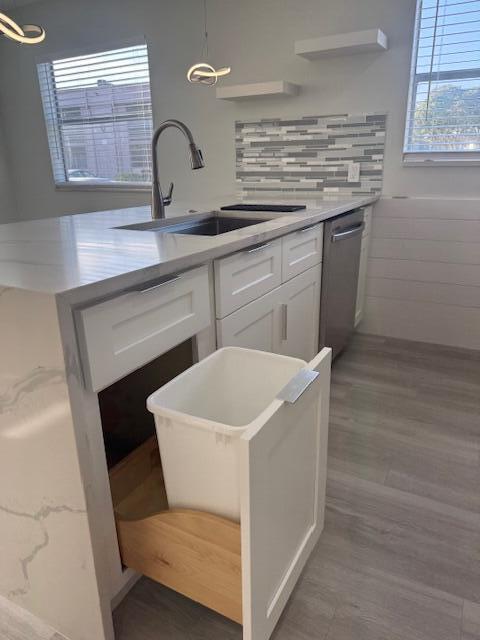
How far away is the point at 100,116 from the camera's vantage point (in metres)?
3.77

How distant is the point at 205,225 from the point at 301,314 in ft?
2.08

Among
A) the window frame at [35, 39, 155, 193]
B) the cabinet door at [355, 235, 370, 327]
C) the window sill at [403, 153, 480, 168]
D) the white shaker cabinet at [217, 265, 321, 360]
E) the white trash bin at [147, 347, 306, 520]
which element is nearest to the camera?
the white trash bin at [147, 347, 306, 520]

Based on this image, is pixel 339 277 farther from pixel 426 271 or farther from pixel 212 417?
pixel 212 417

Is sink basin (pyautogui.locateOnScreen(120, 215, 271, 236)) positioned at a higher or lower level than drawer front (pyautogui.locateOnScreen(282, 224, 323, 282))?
higher

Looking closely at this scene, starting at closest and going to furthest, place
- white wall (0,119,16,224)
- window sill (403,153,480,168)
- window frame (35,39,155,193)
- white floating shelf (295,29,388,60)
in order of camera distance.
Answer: white floating shelf (295,29,388,60)
window sill (403,153,480,168)
window frame (35,39,155,193)
white wall (0,119,16,224)

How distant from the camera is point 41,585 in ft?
3.62

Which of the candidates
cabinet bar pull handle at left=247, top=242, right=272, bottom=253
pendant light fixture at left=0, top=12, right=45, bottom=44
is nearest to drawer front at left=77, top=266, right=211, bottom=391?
cabinet bar pull handle at left=247, top=242, right=272, bottom=253

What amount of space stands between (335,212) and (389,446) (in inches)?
44.8

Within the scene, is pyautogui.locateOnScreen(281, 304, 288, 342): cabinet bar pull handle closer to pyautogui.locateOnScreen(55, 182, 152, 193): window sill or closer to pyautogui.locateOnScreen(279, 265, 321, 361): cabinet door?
pyautogui.locateOnScreen(279, 265, 321, 361): cabinet door

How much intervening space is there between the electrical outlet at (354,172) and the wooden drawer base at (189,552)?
7.99 ft

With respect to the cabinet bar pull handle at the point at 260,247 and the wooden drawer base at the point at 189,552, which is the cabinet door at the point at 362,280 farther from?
the wooden drawer base at the point at 189,552

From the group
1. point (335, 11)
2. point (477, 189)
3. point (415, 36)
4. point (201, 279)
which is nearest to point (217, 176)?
point (335, 11)

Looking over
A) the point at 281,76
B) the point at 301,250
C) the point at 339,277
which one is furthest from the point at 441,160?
the point at 301,250

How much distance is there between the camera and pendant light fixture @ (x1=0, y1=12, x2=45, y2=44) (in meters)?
1.74
